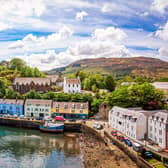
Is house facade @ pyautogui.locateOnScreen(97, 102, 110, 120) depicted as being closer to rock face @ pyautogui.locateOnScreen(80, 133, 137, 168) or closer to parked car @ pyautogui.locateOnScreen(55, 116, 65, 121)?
parked car @ pyautogui.locateOnScreen(55, 116, 65, 121)

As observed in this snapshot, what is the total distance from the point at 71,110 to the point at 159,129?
911 inches

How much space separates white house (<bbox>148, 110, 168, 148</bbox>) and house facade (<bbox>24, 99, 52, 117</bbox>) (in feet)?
83.3

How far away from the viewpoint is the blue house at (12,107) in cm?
5103

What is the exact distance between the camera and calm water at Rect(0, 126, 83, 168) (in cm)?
2684

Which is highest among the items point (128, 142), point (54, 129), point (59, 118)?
point (59, 118)

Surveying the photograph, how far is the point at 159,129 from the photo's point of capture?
29.1m

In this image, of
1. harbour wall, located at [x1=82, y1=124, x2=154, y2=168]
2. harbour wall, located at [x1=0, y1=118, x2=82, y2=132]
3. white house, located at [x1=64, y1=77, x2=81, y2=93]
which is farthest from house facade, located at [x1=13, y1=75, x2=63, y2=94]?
harbour wall, located at [x1=82, y1=124, x2=154, y2=168]

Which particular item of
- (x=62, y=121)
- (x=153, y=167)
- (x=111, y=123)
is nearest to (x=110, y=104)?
(x=111, y=123)

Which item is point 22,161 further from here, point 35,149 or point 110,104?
point 110,104

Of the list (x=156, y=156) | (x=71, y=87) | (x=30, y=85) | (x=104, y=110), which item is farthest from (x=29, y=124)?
(x=156, y=156)

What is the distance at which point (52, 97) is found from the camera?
56438 millimetres

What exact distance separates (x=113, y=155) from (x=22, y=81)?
158ft

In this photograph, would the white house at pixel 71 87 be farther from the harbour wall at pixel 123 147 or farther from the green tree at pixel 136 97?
the harbour wall at pixel 123 147

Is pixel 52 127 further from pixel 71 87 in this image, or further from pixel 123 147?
pixel 71 87
